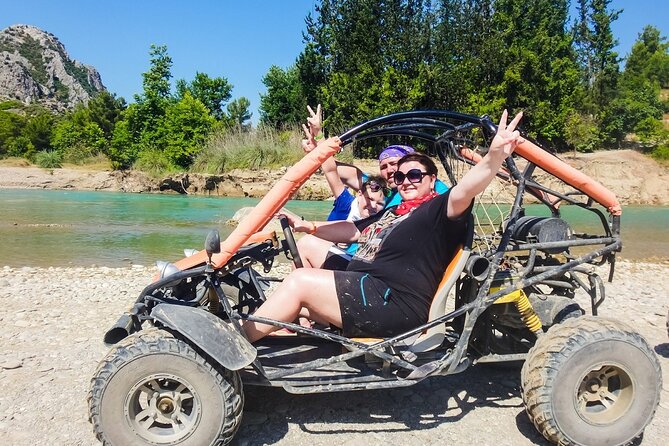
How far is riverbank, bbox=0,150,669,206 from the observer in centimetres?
2725

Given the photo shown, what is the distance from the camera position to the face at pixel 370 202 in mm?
5180

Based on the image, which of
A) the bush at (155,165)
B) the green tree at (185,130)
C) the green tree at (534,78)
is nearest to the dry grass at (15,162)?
the green tree at (185,130)

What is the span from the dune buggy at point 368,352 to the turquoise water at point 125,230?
7.78m

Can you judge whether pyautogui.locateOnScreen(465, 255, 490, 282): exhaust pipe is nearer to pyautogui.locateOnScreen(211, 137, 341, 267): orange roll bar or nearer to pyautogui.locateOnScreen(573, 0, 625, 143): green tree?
pyautogui.locateOnScreen(211, 137, 341, 267): orange roll bar

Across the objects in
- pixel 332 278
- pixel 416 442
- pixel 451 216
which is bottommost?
pixel 416 442

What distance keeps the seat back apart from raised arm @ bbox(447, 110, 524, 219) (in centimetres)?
27

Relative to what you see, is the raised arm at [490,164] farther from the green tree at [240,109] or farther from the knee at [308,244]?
the green tree at [240,109]

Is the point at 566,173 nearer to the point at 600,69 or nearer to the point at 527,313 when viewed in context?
the point at 527,313

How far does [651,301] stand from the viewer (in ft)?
23.2

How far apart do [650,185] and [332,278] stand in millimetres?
35989

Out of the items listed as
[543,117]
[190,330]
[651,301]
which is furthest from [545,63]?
[190,330]

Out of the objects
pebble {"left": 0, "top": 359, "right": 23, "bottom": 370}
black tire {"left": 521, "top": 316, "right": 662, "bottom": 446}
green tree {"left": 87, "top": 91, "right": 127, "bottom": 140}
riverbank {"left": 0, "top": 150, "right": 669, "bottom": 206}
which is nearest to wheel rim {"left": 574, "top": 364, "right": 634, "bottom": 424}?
black tire {"left": 521, "top": 316, "right": 662, "bottom": 446}

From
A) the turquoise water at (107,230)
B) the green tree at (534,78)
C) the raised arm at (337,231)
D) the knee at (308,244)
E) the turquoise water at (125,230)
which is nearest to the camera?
the knee at (308,244)

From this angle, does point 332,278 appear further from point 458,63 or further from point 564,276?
point 458,63
